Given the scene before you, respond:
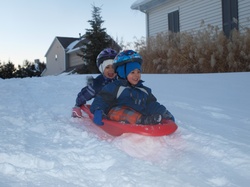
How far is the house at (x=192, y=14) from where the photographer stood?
10.2 meters

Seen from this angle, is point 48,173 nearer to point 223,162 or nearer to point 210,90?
point 223,162

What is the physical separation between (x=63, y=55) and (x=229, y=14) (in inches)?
901

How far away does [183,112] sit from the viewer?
3.87 meters

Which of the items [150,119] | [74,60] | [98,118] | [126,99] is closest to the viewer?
[150,119]

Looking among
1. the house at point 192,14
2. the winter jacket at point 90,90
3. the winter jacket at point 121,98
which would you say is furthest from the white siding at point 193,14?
the winter jacket at point 121,98

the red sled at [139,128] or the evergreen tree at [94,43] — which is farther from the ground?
the evergreen tree at [94,43]

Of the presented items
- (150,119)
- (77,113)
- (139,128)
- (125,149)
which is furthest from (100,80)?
(125,149)

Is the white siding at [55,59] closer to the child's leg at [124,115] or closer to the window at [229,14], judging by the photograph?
the window at [229,14]

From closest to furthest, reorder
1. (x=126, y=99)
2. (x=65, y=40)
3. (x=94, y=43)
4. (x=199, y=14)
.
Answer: (x=126, y=99), (x=199, y=14), (x=94, y=43), (x=65, y=40)

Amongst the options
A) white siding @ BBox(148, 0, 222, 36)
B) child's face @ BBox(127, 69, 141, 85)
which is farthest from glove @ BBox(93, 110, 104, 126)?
white siding @ BBox(148, 0, 222, 36)

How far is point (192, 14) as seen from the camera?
40.3 ft

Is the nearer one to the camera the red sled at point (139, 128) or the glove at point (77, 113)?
the red sled at point (139, 128)

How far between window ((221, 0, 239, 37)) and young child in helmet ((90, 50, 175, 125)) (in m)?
8.20

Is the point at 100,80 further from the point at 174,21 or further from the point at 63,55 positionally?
the point at 63,55
